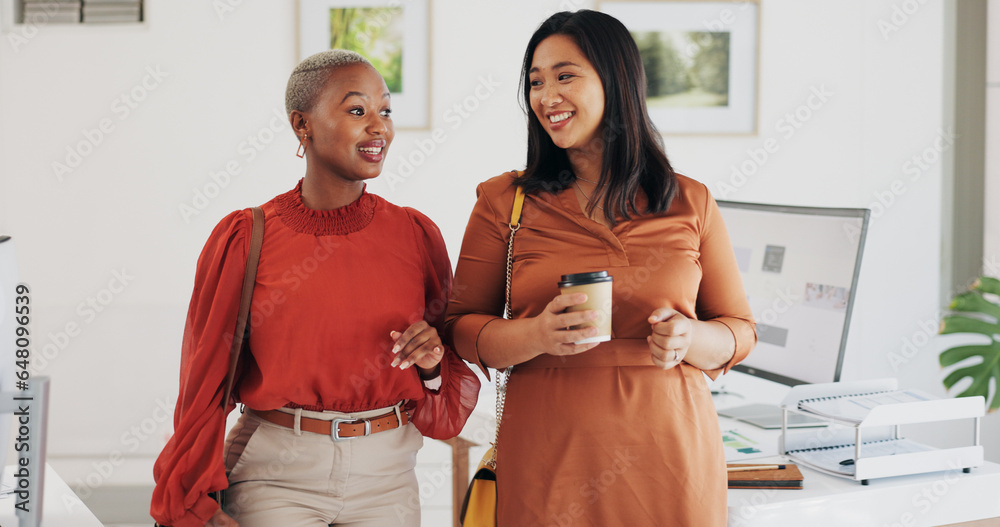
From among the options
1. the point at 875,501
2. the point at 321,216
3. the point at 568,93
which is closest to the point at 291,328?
the point at 321,216

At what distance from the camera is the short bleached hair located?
1413 mm

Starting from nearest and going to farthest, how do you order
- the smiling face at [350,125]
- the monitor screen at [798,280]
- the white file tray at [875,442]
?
the smiling face at [350,125]
the white file tray at [875,442]
the monitor screen at [798,280]

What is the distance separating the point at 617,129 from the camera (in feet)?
4.59

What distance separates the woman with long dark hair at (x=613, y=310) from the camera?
129 cm

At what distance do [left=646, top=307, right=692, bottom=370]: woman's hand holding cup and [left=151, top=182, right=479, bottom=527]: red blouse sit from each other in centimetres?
45

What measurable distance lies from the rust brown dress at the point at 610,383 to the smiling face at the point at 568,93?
113mm

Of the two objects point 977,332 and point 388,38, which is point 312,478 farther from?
point 977,332

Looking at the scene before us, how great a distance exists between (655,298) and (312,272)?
1.97 ft

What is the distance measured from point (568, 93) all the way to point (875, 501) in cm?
105

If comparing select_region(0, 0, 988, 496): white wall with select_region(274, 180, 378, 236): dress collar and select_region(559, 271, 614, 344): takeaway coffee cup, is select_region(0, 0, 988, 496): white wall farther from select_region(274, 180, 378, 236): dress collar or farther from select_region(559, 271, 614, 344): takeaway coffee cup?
select_region(559, 271, 614, 344): takeaway coffee cup

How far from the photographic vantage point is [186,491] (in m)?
1.31

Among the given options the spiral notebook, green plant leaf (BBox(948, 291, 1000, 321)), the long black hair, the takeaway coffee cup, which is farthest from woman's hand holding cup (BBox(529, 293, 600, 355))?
green plant leaf (BBox(948, 291, 1000, 321))

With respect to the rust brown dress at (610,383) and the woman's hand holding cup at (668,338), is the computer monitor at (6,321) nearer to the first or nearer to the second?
the rust brown dress at (610,383)

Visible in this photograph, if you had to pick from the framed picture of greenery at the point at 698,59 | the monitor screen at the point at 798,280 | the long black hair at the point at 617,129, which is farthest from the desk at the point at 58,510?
the framed picture of greenery at the point at 698,59
